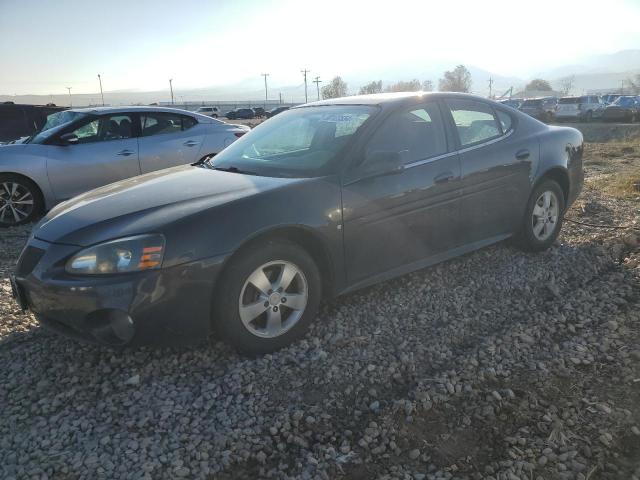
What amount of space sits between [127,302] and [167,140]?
4898mm

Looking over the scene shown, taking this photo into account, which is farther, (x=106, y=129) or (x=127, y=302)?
(x=106, y=129)

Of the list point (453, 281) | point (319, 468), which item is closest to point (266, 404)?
point (319, 468)

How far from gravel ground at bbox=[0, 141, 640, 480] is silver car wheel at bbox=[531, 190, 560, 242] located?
898 millimetres

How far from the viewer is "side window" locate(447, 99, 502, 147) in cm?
406

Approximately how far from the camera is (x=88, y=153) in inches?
259

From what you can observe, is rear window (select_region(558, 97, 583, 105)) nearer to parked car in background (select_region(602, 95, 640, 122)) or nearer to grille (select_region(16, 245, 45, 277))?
parked car in background (select_region(602, 95, 640, 122))

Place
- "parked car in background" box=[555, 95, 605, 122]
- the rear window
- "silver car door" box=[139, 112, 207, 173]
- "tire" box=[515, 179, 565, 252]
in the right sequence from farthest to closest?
the rear window
"parked car in background" box=[555, 95, 605, 122]
"silver car door" box=[139, 112, 207, 173]
"tire" box=[515, 179, 565, 252]

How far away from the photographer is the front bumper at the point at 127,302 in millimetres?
2664

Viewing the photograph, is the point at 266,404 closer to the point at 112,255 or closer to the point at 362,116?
the point at 112,255

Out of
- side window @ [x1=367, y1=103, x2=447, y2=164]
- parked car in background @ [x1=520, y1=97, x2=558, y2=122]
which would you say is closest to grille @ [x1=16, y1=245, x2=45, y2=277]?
side window @ [x1=367, y1=103, x2=447, y2=164]

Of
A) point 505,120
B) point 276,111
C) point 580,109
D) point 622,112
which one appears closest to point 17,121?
point 505,120

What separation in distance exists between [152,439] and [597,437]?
81.8 inches

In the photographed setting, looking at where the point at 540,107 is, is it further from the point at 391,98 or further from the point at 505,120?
the point at 391,98

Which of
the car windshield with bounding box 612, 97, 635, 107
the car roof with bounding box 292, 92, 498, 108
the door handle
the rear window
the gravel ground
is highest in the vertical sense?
the car roof with bounding box 292, 92, 498, 108
